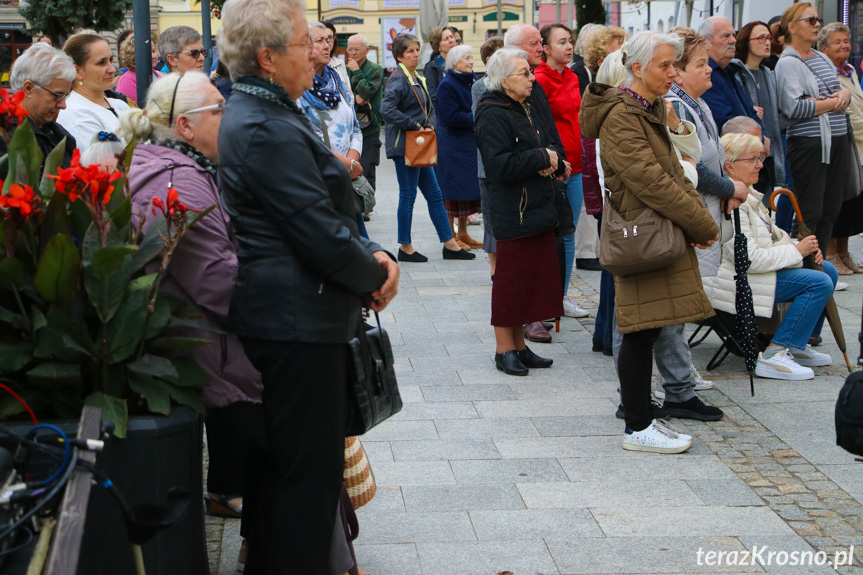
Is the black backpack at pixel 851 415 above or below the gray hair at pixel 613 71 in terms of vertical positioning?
below

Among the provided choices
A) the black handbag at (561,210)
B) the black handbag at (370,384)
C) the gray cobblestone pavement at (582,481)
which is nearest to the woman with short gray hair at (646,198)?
the gray cobblestone pavement at (582,481)

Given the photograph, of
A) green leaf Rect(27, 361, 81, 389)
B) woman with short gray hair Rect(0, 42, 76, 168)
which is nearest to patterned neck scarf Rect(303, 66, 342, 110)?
woman with short gray hair Rect(0, 42, 76, 168)

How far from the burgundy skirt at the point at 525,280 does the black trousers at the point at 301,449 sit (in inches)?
124

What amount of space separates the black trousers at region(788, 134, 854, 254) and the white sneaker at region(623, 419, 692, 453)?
3.93 metres

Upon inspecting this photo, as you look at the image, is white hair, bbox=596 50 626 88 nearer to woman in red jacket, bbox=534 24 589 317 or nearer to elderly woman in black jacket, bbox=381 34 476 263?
woman in red jacket, bbox=534 24 589 317

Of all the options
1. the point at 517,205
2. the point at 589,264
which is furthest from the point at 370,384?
the point at 589,264

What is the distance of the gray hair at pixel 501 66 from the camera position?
19.6 feet

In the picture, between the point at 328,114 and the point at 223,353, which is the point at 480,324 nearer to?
the point at 328,114

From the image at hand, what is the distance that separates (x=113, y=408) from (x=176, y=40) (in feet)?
15.8

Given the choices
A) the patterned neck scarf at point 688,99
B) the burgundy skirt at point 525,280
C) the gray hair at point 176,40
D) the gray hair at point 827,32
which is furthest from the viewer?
the gray hair at point 827,32

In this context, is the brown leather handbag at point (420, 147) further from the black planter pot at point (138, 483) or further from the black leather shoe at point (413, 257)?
the black planter pot at point (138, 483)

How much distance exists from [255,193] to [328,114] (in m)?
3.53

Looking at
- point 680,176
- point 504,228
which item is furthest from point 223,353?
point 504,228

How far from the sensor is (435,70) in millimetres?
11664
